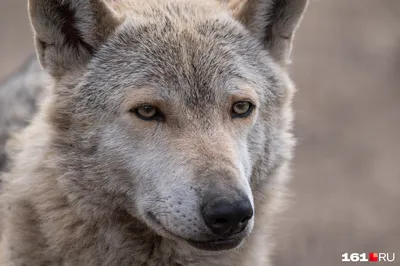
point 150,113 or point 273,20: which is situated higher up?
point 273,20

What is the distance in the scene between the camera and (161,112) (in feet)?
15.6

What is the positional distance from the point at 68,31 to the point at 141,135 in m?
0.86

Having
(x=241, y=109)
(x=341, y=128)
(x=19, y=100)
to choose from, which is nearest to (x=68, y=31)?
(x=241, y=109)

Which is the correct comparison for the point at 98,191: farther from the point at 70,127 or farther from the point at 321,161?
the point at 321,161

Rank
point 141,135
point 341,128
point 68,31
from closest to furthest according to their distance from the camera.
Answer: point 141,135 → point 68,31 → point 341,128

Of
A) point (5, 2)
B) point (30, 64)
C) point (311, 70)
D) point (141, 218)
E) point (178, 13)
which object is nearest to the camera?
point (141, 218)

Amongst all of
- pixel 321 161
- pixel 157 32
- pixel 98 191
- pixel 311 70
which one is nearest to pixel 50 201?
pixel 98 191

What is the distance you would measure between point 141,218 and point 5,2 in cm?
1214

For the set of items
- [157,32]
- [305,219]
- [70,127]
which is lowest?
[70,127]

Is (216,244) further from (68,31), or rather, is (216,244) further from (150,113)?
(68,31)

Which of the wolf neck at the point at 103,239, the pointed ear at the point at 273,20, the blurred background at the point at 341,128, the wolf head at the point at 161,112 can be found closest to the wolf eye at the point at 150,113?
the wolf head at the point at 161,112

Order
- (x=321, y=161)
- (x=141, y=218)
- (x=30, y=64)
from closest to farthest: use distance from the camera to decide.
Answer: (x=141, y=218) < (x=30, y=64) < (x=321, y=161)

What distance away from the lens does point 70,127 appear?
16.2 ft

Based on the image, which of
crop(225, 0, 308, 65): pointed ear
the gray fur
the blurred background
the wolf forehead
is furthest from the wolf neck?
the blurred background
